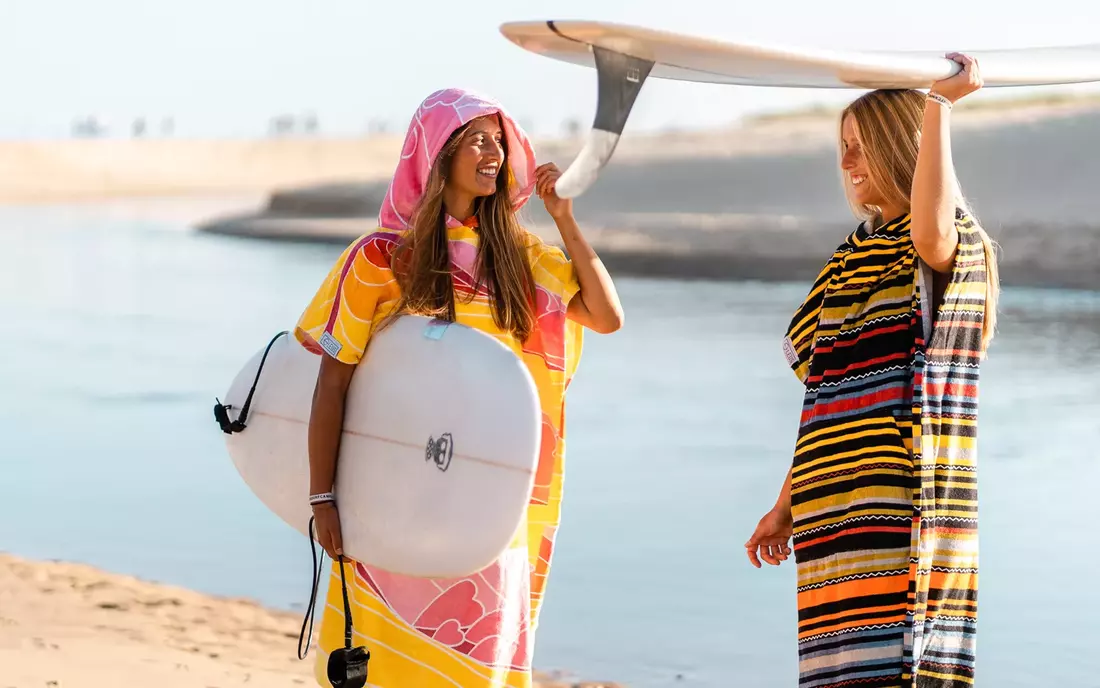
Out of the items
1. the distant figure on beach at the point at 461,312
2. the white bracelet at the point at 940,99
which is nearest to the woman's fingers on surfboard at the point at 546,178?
A: the distant figure on beach at the point at 461,312

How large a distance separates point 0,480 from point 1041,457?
5.08 metres

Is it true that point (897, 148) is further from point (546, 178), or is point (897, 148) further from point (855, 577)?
point (855, 577)

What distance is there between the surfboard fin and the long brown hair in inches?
9.4

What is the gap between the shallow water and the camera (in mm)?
4746

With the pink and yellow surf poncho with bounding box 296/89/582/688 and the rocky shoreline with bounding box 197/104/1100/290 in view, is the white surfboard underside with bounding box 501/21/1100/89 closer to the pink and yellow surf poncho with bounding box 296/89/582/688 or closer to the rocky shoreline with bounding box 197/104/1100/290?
the pink and yellow surf poncho with bounding box 296/89/582/688

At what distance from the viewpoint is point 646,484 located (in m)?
6.79

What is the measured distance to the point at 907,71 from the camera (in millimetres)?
2512

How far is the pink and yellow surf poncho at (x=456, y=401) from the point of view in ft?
8.77

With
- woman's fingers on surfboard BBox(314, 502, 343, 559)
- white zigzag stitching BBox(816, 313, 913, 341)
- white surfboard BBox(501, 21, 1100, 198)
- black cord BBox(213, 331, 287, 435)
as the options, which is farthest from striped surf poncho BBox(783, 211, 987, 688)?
black cord BBox(213, 331, 287, 435)

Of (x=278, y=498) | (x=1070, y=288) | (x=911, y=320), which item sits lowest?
(x=278, y=498)

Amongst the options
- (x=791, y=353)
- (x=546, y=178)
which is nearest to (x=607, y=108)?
(x=546, y=178)

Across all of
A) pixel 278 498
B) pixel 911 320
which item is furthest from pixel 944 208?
pixel 278 498

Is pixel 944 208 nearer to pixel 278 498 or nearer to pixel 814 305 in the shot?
pixel 814 305

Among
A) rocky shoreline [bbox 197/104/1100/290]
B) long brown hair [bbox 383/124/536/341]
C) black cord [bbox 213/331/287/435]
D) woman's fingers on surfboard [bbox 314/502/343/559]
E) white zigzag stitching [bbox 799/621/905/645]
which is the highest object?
rocky shoreline [bbox 197/104/1100/290]
